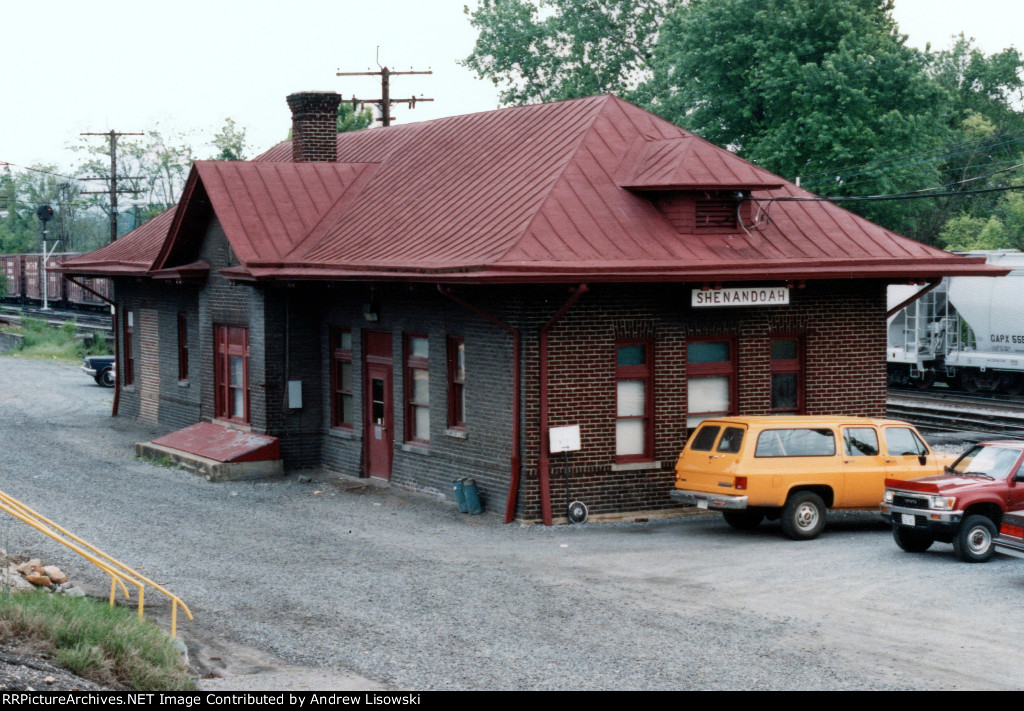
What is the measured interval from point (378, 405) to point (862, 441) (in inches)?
362

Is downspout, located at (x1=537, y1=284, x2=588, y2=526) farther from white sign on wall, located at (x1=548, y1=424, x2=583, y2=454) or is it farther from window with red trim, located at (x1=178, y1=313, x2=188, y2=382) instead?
window with red trim, located at (x1=178, y1=313, x2=188, y2=382)

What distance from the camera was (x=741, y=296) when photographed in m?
20.9

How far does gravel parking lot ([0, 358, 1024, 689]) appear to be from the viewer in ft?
40.0

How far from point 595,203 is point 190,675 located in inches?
462

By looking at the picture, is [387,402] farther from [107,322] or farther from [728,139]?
[107,322]

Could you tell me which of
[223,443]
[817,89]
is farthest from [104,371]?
[817,89]

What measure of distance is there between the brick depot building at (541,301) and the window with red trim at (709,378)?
0.12 ft

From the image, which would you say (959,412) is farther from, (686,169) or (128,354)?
(128,354)

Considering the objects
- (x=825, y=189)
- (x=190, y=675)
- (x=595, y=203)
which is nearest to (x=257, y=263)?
(x=595, y=203)

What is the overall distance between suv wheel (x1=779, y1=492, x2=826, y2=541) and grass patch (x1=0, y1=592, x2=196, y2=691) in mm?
9516

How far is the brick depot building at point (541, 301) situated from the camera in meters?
20.2

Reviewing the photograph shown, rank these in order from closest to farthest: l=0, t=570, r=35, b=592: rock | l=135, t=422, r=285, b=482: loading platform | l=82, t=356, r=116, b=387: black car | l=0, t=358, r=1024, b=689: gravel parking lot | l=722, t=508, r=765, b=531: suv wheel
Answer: l=0, t=358, r=1024, b=689: gravel parking lot
l=0, t=570, r=35, b=592: rock
l=722, t=508, r=765, b=531: suv wheel
l=135, t=422, r=285, b=482: loading platform
l=82, t=356, r=116, b=387: black car

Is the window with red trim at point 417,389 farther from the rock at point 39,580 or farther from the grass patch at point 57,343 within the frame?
the grass patch at point 57,343

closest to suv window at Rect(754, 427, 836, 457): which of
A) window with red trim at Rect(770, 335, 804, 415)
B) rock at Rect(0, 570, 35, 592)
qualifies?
window with red trim at Rect(770, 335, 804, 415)
